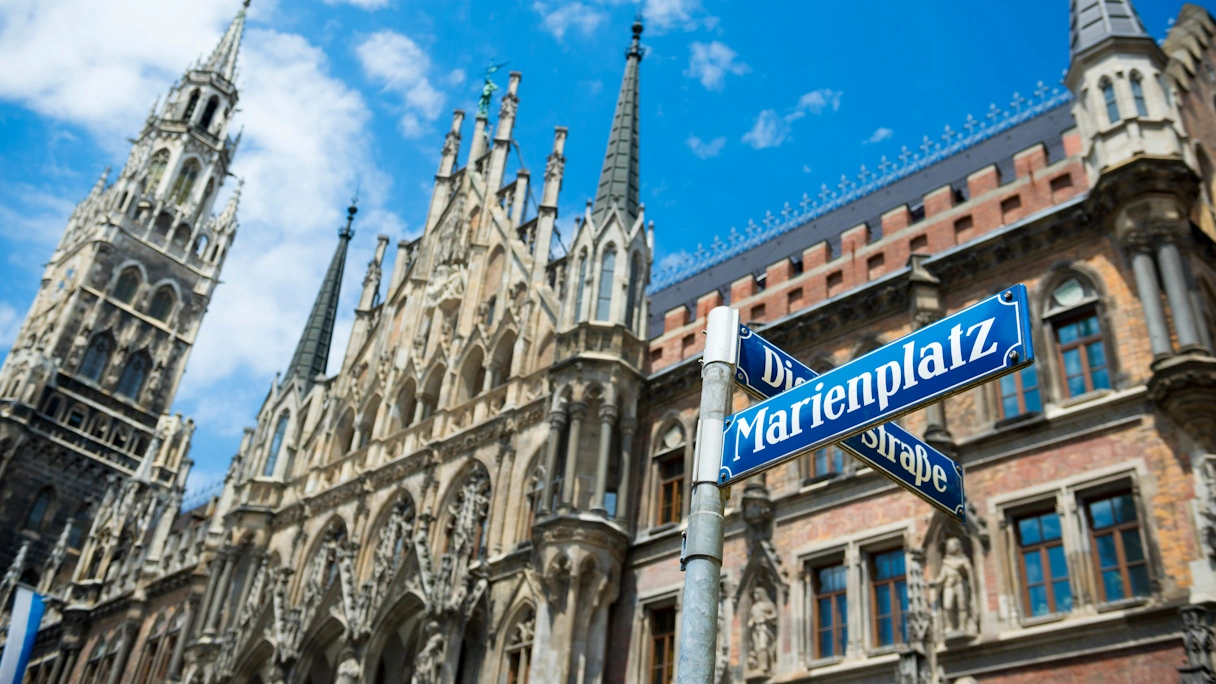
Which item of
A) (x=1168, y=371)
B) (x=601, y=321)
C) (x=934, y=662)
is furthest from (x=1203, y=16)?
(x=934, y=662)

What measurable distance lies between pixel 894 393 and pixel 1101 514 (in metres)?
10.8

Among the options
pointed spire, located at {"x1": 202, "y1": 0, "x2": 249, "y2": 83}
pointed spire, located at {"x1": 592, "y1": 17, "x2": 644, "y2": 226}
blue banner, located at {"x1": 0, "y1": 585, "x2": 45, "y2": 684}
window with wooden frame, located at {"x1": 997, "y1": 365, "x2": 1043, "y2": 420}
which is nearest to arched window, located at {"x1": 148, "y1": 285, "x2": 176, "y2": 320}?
pointed spire, located at {"x1": 202, "y1": 0, "x2": 249, "y2": 83}

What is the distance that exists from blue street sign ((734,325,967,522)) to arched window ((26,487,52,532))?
52.5m

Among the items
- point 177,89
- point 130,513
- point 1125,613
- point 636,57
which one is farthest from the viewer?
point 177,89

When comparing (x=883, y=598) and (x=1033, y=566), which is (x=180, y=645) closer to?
(x=883, y=598)

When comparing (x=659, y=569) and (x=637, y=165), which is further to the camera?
(x=637, y=165)

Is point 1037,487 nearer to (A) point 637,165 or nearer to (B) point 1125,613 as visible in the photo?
(B) point 1125,613

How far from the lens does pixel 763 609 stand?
58.0 ft

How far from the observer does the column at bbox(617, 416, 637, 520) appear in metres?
20.9

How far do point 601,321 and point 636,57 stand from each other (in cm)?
877

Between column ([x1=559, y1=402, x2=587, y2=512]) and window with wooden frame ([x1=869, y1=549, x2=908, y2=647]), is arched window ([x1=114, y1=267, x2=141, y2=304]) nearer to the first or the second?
column ([x1=559, y1=402, x2=587, y2=512])

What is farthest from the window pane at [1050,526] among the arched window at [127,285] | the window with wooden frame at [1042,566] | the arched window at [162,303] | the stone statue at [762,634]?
the arched window at [162,303]

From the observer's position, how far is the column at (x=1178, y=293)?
14984 millimetres

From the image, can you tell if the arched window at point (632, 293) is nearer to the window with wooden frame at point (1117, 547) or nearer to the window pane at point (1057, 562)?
the window pane at point (1057, 562)
